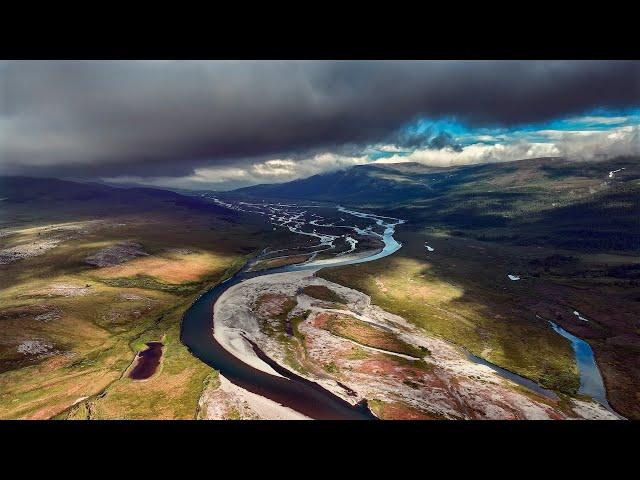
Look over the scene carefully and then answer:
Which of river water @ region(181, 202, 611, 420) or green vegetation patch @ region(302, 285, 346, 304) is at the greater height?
river water @ region(181, 202, 611, 420)

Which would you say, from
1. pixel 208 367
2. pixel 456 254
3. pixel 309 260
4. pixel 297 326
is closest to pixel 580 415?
pixel 297 326

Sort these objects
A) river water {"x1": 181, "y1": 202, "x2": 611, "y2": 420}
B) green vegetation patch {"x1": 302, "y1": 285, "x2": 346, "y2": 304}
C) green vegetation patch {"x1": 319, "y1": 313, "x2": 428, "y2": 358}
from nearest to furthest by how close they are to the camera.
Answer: river water {"x1": 181, "y1": 202, "x2": 611, "y2": 420}, green vegetation patch {"x1": 319, "y1": 313, "x2": 428, "y2": 358}, green vegetation patch {"x1": 302, "y1": 285, "x2": 346, "y2": 304}

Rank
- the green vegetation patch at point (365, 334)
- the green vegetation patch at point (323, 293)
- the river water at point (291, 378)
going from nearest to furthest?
the river water at point (291, 378)
the green vegetation patch at point (365, 334)
the green vegetation patch at point (323, 293)

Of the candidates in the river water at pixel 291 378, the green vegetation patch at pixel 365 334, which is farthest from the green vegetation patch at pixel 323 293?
the river water at pixel 291 378

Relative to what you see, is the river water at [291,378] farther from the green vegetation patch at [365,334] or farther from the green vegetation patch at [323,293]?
the green vegetation patch at [323,293]

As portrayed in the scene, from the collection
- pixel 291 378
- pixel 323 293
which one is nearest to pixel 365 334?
pixel 291 378

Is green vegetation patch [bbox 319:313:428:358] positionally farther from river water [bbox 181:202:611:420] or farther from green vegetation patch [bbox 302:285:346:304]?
green vegetation patch [bbox 302:285:346:304]

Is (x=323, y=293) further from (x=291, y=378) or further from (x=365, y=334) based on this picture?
(x=291, y=378)

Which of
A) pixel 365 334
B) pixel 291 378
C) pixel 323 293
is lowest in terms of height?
pixel 323 293

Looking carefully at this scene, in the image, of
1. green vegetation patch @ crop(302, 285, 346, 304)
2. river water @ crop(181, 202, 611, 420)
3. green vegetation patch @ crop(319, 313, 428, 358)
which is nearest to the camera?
river water @ crop(181, 202, 611, 420)

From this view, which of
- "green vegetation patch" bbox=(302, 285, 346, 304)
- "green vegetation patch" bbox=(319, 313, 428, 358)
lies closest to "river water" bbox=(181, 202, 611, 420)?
"green vegetation patch" bbox=(319, 313, 428, 358)
